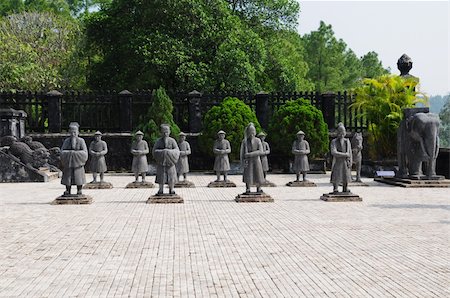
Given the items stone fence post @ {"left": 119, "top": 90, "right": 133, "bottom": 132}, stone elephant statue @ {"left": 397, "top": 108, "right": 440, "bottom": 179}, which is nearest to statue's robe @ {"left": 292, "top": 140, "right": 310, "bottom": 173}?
stone elephant statue @ {"left": 397, "top": 108, "right": 440, "bottom": 179}

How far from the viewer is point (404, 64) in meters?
26.2

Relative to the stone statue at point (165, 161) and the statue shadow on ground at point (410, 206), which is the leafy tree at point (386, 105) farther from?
the stone statue at point (165, 161)

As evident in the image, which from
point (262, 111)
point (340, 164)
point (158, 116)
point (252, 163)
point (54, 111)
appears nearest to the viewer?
point (252, 163)

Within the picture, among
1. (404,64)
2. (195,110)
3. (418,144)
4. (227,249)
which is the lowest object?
(227,249)

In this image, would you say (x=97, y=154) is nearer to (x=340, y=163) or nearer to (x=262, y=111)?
(x=340, y=163)

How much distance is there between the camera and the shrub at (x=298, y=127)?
25.4m

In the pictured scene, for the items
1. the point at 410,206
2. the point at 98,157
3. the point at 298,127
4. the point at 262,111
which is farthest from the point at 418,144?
the point at 262,111

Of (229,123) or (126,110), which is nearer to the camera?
(229,123)

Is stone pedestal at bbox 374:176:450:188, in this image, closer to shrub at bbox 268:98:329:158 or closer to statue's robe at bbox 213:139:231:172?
statue's robe at bbox 213:139:231:172

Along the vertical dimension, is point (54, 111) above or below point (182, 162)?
above

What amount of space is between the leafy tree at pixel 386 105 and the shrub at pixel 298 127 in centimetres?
184

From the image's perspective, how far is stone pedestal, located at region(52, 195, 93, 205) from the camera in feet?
49.0

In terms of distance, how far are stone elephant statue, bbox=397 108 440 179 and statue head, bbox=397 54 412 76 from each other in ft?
22.8

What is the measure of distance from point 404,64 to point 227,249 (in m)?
19.2
